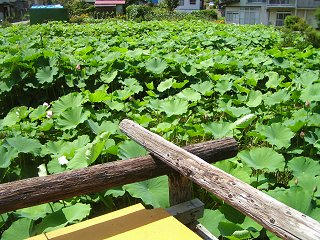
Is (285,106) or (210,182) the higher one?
(210,182)

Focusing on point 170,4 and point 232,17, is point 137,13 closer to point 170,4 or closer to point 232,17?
point 170,4

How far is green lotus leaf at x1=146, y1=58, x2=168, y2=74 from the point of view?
584 centimetres

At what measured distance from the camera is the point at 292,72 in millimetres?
6223

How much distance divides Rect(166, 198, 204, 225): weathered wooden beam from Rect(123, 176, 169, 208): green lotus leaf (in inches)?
10.2

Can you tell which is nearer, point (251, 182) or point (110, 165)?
point (110, 165)

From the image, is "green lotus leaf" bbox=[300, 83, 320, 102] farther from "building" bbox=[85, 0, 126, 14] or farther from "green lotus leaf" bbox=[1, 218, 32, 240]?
"building" bbox=[85, 0, 126, 14]

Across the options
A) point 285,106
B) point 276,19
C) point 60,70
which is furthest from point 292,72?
point 276,19

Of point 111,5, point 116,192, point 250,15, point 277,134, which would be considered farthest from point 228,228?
point 111,5

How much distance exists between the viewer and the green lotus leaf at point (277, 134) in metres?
3.33

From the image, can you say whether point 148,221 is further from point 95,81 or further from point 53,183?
point 95,81

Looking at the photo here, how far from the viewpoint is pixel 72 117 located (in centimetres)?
378

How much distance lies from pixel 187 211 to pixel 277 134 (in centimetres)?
168

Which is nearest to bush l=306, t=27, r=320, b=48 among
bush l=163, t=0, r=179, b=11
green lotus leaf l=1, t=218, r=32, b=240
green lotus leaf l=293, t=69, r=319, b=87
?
green lotus leaf l=293, t=69, r=319, b=87

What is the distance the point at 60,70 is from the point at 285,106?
336 centimetres
